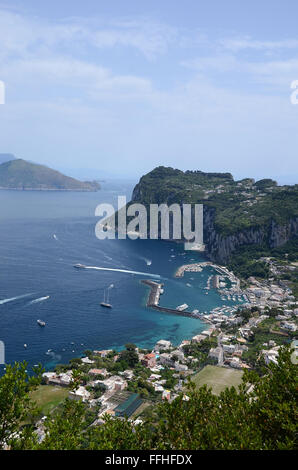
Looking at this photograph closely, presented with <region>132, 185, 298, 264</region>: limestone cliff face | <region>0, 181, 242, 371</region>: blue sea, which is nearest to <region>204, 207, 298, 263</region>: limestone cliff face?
<region>132, 185, 298, 264</region>: limestone cliff face

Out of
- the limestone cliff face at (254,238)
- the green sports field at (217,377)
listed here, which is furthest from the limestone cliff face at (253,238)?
the green sports field at (217,377)

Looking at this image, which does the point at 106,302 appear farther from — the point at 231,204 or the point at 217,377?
the point at 231,204

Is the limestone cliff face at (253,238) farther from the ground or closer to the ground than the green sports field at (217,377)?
farther from the ground

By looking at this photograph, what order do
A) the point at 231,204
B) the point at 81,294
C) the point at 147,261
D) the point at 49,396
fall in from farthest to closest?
the point at 231,204
the point at 147,261
the point at 81,294
the point at 49,396

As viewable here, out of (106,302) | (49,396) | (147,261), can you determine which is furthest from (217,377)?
(147,261)

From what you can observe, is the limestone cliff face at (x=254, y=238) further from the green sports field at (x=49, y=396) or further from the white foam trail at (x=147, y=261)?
the green sports field at (x=49, y=396)

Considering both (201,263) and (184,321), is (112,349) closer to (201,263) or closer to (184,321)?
(184,321)

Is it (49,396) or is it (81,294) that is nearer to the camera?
(49,396)
